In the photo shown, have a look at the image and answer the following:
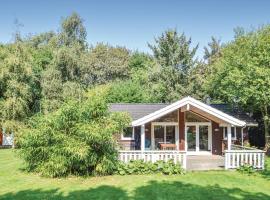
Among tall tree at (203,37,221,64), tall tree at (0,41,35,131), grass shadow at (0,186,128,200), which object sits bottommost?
grass shadow at (0,186,128,200)

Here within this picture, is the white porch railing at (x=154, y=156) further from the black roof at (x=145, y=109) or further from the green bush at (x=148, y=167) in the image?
the black roof at (x=145, y=109)

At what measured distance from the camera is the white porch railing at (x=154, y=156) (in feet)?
57.5

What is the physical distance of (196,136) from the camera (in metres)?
24.7

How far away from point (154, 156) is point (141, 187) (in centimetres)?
402

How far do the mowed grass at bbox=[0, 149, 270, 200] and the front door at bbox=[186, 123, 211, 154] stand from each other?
744cm

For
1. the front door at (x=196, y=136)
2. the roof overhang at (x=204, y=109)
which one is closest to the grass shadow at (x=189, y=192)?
the roof overhang at (x=204, y=109)

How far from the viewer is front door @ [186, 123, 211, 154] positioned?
24.6 meters

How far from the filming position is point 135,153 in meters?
17.6

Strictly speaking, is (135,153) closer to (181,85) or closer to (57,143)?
(57,143)

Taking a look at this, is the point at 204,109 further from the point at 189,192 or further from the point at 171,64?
the point at 171,64

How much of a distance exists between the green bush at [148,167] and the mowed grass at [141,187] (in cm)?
64

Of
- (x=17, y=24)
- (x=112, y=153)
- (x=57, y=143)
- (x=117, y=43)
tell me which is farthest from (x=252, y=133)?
(x=117, y=43)

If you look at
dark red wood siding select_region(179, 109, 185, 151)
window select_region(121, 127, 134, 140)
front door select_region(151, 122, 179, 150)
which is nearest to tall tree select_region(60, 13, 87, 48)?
window select_region(121, 127, 134, 140)

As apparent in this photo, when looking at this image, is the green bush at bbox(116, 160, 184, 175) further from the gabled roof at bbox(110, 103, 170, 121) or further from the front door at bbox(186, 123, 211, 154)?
the gabled roof at bbox(110, 103, 170, 121)
